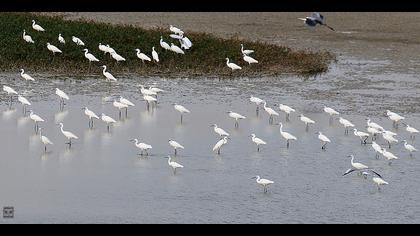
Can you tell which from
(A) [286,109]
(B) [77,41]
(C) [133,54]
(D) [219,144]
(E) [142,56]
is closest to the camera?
(D) [219,144]

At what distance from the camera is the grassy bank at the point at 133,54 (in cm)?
2814

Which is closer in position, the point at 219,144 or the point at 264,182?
the point at 264,182

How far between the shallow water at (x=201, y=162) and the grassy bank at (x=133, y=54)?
1422 millimetres

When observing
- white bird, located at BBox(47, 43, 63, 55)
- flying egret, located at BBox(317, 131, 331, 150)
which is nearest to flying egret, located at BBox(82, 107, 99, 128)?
flying egret, located at BBox(317, 131, 331, 150)

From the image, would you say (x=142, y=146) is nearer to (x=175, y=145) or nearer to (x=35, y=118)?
(x=175, y=145)

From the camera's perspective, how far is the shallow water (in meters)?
16.4

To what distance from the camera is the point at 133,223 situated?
15.7 metres

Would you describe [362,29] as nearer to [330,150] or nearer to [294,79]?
[294,79]

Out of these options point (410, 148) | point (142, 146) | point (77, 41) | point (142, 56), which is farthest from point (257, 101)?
point (77, 41)

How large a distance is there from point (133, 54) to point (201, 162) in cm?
1060

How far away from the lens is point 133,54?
29406mm

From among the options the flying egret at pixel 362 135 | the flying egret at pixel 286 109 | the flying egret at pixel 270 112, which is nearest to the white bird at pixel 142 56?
the flying egret at pixel 270 112
